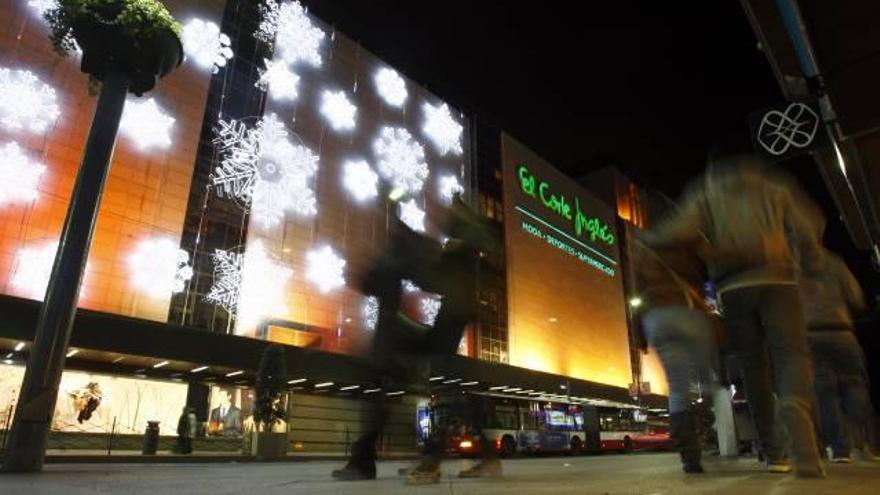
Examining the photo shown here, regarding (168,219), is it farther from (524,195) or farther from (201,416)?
(524,195)

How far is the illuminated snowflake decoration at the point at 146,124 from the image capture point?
17.4m

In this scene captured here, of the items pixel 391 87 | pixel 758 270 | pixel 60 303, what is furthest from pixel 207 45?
pixel 758 270

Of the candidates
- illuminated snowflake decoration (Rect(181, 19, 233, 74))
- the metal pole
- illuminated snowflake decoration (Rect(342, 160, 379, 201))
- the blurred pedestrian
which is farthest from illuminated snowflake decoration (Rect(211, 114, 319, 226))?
the blurred pedestrian

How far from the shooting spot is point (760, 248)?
9.39 ft

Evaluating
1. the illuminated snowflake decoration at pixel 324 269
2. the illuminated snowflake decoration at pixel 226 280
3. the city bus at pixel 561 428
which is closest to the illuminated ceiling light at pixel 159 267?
the illuminated snowflake decoration at pixel 226 280

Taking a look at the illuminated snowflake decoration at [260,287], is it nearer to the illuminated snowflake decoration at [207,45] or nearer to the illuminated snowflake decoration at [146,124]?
the illuminated snowflake decoration at [146,124]

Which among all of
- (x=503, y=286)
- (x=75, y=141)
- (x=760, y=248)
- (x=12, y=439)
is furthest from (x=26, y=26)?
(x=503, y=286)

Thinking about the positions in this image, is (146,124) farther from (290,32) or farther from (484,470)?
(484,470)

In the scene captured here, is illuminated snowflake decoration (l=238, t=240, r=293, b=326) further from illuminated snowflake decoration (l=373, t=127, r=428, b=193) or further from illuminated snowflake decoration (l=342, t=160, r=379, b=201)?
illuminated snowflake decoration (l=373, t=127, r=428, b=193)

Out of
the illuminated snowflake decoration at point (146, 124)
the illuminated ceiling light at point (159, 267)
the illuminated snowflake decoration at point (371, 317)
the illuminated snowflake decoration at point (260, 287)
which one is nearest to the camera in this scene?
the illuminated snowflake decoration at point (371, 317)

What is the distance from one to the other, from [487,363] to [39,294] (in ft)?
50.5

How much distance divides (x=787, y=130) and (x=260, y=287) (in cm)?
1639

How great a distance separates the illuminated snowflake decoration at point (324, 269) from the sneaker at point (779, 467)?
18.7m

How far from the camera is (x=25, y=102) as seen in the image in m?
15.4
